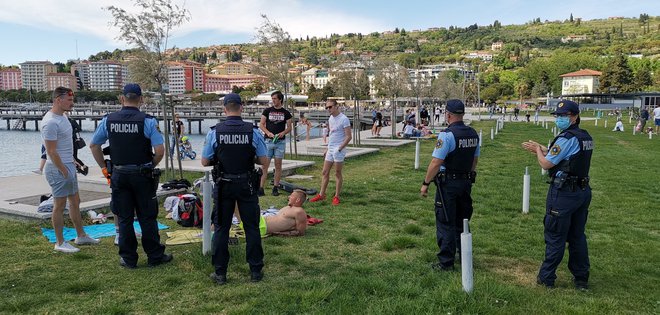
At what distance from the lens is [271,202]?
31.3 ft

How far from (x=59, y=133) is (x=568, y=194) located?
5.64 metres

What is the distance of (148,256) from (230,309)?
1.70 m

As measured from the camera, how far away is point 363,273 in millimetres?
5484

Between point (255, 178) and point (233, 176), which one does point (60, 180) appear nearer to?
point (233, 176)

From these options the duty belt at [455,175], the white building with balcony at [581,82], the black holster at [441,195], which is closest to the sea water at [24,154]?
the black holster at [441,195]

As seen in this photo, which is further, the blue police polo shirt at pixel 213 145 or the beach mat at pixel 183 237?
the beach mat at pixel 183 237

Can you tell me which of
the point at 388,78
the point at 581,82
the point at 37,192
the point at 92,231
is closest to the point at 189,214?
the point at 92,231

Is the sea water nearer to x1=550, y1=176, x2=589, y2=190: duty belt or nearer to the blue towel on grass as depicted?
the blue towel on grass

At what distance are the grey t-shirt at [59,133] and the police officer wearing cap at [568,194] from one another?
17.4 feet

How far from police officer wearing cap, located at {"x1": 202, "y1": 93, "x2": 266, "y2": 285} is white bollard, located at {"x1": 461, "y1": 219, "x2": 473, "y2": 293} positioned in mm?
2039

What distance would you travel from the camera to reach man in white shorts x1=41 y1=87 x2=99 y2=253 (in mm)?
5750

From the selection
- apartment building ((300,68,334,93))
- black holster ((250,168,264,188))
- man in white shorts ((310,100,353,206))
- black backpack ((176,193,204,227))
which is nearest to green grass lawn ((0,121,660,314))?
black backpack ((176,193,204,227))

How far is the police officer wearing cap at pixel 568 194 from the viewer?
491cm

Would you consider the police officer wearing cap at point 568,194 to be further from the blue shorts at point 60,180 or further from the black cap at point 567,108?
the blue shorts at point 60,180
